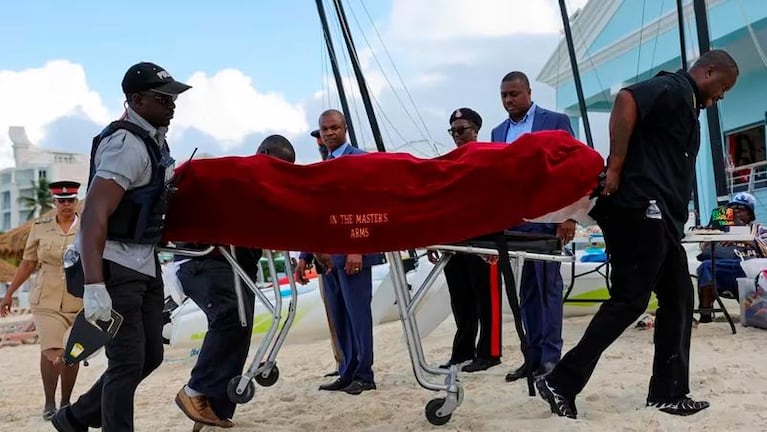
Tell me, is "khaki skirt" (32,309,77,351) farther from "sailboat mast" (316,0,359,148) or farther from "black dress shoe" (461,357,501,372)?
"sailboat mast" (316,0,359,148)

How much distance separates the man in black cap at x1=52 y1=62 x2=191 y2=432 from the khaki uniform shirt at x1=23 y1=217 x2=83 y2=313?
208cm

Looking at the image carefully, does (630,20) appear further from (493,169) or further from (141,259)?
(141,259)

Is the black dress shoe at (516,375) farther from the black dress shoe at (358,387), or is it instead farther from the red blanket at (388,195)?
the red blanket at (388,195)

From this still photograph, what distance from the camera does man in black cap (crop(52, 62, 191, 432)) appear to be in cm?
282

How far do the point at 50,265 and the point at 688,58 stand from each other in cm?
1108

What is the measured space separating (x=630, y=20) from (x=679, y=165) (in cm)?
1227

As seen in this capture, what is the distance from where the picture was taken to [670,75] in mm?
3551

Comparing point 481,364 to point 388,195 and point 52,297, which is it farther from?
point 52,297

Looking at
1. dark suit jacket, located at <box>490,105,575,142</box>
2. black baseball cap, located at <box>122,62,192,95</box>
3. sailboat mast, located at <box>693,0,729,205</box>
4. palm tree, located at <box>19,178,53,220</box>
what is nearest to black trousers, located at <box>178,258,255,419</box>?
black baseball cap, located at <box>122,62,192,95</box>

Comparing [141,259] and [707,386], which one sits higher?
[141,259]

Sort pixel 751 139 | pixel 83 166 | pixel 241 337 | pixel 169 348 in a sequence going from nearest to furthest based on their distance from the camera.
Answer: pixel 241 337 → pixel 169 348 → pixel 751 139 → pixel 83 166

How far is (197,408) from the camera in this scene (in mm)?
3732

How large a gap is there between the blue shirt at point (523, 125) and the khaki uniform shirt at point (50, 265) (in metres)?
2.98

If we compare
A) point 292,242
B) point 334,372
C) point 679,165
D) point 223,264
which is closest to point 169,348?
point 334,372
